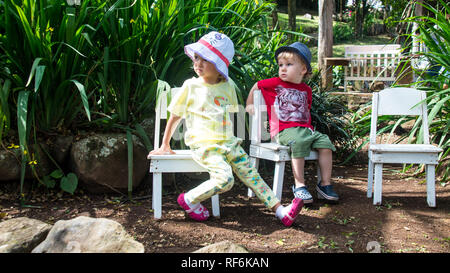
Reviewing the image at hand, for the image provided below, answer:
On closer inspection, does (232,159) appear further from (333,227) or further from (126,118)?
(126,118)

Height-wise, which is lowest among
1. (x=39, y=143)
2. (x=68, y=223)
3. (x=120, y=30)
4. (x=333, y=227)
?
(x=333, y=227)

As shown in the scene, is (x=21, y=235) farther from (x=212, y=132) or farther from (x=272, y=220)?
(x=272, y=220)

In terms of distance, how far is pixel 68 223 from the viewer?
5.58 ft

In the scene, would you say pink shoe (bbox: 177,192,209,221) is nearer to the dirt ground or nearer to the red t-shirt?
the dirt ground

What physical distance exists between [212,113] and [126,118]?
80cm

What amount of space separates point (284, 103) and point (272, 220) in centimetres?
82

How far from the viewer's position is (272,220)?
2.51m

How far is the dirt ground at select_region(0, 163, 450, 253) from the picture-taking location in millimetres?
2125

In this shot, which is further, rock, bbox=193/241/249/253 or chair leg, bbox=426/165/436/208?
chair leg, bbox=426/165/436/208

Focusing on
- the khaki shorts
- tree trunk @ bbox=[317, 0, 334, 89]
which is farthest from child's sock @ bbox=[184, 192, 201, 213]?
tree trunk @ bbox=[317, 0, 334, 89]

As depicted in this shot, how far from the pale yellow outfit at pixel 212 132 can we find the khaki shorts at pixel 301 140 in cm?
37

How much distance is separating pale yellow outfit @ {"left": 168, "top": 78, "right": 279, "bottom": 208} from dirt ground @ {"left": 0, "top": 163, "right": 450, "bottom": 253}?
21 centimetres

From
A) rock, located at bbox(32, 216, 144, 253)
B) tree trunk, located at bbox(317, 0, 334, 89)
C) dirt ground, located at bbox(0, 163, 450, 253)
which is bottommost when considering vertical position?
dirt ground, located at bbox(0, 163, 450, 253)


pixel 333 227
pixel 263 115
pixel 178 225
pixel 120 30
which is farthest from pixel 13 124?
pixel 333 227
